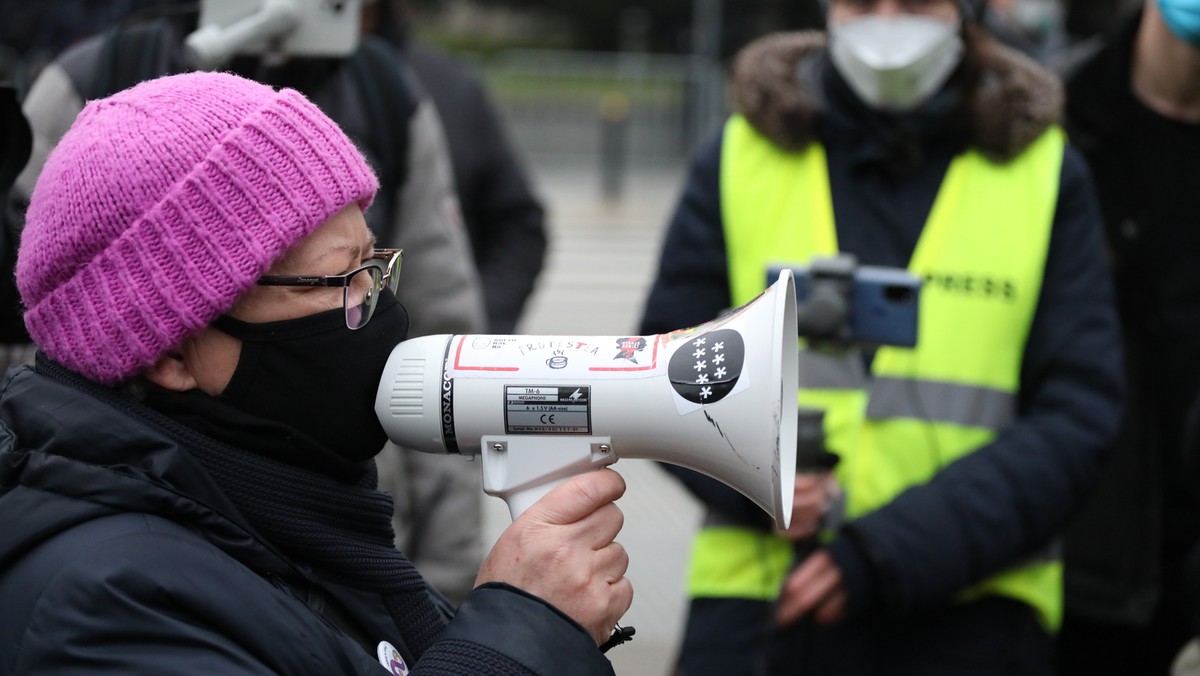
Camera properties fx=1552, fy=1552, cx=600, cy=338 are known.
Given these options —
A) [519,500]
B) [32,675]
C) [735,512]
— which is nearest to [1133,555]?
[735,512]

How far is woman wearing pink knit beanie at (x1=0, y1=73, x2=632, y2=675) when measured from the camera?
164 centimetres

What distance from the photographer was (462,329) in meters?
3.64

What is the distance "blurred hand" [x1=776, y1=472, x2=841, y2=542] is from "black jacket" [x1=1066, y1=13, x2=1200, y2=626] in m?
1.04

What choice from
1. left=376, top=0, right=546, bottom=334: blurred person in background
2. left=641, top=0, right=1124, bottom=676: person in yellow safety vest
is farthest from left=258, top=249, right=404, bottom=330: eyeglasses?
A: left=376, top=0, right=546, bottom=334: blurred person in background

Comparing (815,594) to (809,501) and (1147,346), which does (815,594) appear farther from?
(1147,346)

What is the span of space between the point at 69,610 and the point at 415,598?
52 centimetres

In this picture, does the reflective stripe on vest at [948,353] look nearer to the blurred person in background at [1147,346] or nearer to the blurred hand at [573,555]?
the blurred person in background at [1147,346]

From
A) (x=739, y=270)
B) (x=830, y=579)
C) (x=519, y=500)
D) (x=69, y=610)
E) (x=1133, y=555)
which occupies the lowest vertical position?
(x=1133, y=555)

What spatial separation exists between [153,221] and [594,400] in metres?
0.57

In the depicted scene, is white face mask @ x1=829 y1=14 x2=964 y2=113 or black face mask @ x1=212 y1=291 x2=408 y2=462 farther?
white face mask @ x1=829 y1=14 x2=964 y2=113

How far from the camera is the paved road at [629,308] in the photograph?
19.2 ft

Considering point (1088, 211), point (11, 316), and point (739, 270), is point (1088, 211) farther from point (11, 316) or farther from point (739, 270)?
point (11, 316)

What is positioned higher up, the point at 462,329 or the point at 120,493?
the point at 120,493

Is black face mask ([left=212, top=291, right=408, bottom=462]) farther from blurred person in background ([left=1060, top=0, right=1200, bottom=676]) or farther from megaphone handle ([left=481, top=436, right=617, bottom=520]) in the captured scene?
blurred person in background ([left=1060, top=0, right=1200, bottom=676])
